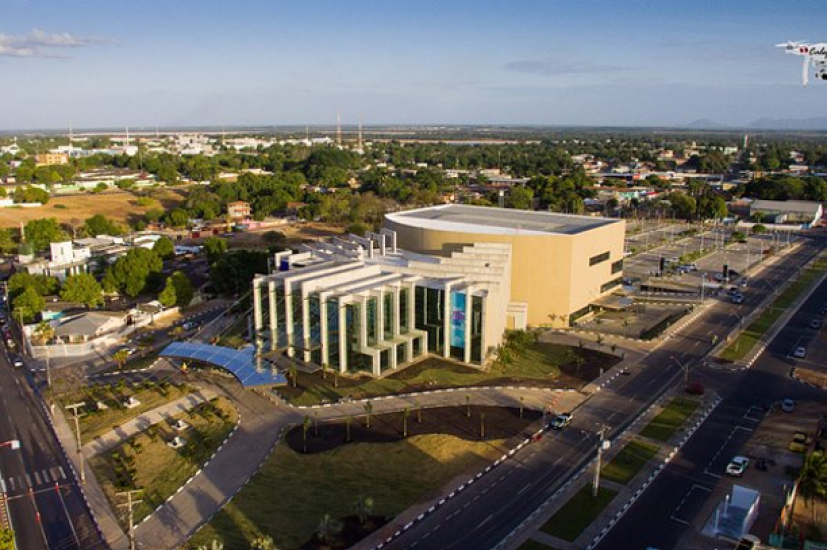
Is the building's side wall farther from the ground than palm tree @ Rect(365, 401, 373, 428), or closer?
farther from the ground

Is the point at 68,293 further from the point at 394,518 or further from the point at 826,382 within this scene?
the point at 826,382

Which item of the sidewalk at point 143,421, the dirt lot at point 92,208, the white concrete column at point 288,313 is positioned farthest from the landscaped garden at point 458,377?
the dirt lot at point 92,208

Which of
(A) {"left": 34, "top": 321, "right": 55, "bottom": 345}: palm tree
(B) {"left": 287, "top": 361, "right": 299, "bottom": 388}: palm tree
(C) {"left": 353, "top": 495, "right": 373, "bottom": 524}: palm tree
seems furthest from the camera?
(A) {"left": 34, "top": 321, "right": 55, "bottom": 345}: palm tree

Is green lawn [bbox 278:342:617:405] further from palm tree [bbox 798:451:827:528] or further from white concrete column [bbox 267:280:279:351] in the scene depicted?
palm tree [bbox 798:451:827:528]

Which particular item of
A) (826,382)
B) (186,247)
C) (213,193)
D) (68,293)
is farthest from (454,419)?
(213,193)

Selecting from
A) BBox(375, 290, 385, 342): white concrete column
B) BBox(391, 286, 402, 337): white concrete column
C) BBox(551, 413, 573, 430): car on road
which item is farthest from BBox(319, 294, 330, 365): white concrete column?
BBox(551, 413, 573, 430): car on road

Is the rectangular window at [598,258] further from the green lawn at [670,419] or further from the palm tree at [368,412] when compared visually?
the palm tree at [368,412]
